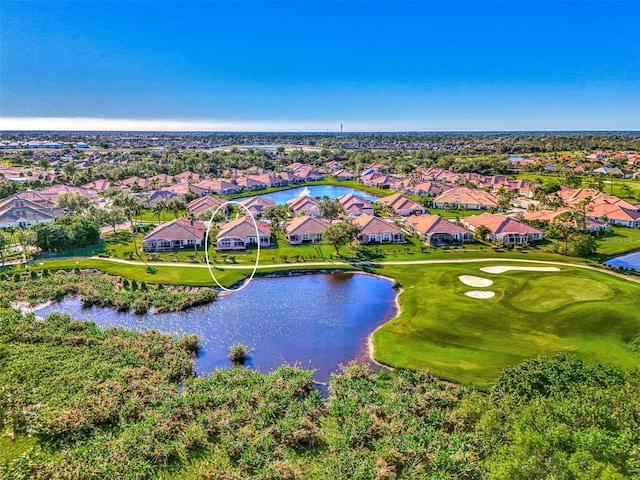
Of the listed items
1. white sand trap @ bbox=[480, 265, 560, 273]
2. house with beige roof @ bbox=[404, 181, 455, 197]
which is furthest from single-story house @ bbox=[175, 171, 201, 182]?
white sand trap @ bbox=[480, 265, 560, 273]

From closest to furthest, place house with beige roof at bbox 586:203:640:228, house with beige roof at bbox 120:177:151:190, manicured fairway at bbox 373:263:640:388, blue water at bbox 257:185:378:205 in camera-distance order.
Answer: manicured fairway at bbox 373:263:640:388 < house with beige roof at bbox 586:203:640:228 < house with beige roof at bbox 120:177:151:190 < blue water at bbox 257:185:378:205

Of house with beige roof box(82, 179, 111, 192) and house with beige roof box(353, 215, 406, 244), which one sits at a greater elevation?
house with beige roof box(82, 179, 111, 192)

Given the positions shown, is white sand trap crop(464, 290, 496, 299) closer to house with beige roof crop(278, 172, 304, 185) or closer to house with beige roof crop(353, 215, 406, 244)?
house with beige roof crop(353, 215, 406, 244)

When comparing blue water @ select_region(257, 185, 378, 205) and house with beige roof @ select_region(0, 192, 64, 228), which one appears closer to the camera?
house with beige roof @ select_region(0, 192, 64, 228)

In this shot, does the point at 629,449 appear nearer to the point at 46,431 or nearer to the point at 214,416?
the point at 214,416

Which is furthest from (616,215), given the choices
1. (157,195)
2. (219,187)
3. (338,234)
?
(157,195)

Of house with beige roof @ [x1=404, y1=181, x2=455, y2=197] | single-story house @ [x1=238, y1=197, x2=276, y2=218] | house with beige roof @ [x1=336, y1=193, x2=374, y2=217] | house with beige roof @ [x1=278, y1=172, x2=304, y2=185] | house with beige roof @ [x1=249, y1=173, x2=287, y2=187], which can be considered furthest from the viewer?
house with beige roof @ [x1=278, y1=172, x2=304, y2=185]

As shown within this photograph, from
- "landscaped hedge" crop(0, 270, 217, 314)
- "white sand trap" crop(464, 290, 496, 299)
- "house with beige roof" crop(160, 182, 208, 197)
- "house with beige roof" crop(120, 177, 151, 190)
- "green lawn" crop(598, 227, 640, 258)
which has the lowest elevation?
"landscaped hedge" crop(0, 270, 217, 314)
